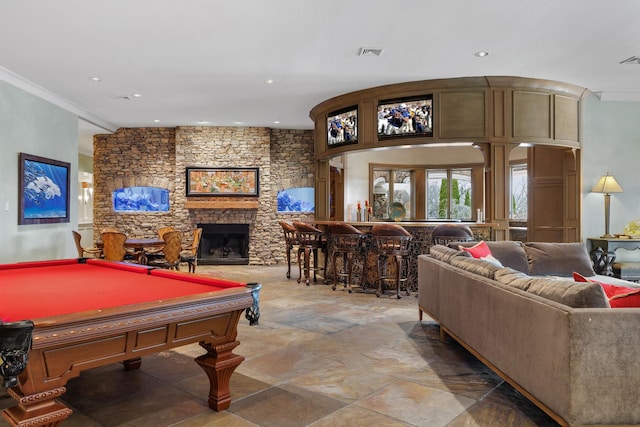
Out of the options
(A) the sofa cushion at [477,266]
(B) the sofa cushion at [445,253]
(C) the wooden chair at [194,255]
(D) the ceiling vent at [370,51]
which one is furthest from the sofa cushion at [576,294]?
(C) the wooden chair at [194,255]

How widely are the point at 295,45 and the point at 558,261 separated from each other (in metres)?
3.92

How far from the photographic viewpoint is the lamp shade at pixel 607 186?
7234 mm

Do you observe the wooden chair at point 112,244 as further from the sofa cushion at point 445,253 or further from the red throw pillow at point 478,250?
the red throw pillow at point 478,250

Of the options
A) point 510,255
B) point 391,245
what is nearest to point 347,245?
point 391,245

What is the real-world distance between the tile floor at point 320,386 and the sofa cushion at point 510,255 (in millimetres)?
1081

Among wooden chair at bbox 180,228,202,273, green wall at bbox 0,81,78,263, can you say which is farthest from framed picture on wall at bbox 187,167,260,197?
green wall at bbox 0,81,78,263

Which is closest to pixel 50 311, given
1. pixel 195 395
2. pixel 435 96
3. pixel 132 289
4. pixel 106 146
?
pixel 132 289

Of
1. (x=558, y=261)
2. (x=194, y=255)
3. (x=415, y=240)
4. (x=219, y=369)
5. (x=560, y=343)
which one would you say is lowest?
(x=219, y=369)

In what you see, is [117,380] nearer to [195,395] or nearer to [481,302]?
[195,395]

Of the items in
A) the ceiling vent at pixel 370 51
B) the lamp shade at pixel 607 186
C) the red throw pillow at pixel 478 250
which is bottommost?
the red throw pillow at pixel 478 250

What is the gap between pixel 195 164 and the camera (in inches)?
412

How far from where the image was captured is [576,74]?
642 cm

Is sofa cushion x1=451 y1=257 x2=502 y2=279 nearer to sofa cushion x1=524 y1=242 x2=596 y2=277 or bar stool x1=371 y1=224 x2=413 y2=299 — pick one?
sofa cushion x1=524 y1=242 x2=596 y2=277

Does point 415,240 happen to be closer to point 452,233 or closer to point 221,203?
point 452,233
